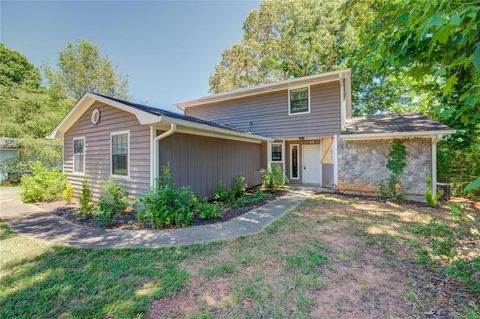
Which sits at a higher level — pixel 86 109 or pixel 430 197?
pixel 86 109

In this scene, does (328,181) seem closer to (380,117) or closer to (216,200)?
(380,117)

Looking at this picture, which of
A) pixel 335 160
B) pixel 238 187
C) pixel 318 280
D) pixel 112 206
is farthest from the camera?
pixel 335 160

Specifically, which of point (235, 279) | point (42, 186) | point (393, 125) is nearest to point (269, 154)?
point (393, 125)

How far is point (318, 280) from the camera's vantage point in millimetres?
2945

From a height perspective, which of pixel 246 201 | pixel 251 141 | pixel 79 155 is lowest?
pixel 246 201

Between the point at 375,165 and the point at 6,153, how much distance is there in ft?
72.3

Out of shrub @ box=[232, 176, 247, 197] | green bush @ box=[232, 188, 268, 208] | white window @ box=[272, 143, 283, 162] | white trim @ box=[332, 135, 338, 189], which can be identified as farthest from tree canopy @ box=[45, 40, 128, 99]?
white trim @ box=[332, 135, 338, 189]

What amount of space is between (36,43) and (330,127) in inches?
1008

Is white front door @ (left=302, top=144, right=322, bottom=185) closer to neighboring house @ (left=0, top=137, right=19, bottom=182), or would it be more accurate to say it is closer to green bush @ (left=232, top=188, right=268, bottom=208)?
green bush @ (left=232, top=188, right=268, bottom=208)

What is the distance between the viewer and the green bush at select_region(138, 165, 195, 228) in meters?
5.13

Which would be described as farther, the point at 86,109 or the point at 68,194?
the point at 86,109

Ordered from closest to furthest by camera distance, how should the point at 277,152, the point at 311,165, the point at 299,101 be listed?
the point at 299,101, the point at 311,165, the point at 277,152

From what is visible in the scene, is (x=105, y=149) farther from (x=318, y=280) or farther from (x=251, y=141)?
(x=318, y=280)

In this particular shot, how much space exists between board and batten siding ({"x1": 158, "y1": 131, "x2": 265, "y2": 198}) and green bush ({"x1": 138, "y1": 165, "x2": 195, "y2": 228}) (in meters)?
0.83
